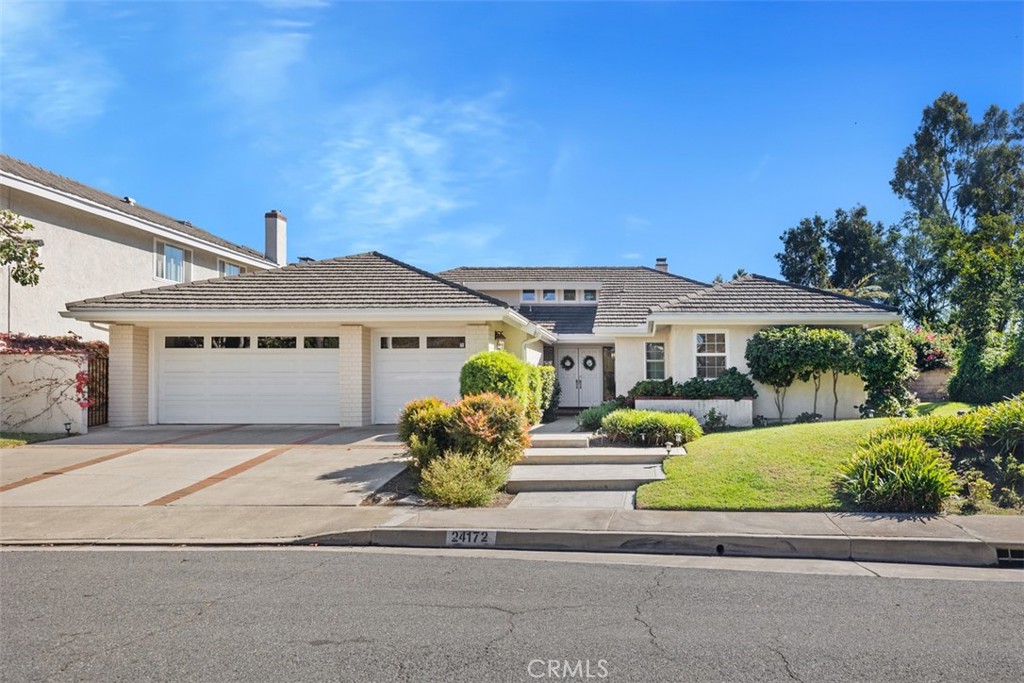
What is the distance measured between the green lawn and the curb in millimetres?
1317

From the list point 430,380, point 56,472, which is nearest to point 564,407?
point 430,380

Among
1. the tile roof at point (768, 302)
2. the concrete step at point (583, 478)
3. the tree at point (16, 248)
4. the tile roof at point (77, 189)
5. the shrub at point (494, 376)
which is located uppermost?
the tile roof at point (77, 189)

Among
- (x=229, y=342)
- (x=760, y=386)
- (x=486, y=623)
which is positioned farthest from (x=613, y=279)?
(x=486, y=623)

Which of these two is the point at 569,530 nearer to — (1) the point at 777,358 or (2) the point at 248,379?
(1) the point at 777,358

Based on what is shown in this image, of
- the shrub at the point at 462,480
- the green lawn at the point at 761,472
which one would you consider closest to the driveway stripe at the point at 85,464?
the shrub at the point at 462,480

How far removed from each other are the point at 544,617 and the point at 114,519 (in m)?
6.36

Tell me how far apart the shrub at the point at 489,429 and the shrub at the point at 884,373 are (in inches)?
355

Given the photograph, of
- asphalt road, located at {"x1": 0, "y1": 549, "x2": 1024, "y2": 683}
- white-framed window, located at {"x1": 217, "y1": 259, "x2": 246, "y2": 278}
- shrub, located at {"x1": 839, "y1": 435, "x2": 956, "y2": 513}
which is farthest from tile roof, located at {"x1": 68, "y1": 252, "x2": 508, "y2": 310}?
asphalt road, located at {"x1": 0, "y1": 549, "x2": 1024, "y2": 683}

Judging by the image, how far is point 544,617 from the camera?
5.18m

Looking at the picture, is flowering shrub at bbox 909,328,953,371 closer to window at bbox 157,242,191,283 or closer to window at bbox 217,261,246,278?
window at bbox 217,261,246,278

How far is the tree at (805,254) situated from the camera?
41281mm

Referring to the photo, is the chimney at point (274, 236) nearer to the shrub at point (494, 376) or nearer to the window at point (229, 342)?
the window at point (229, 342)

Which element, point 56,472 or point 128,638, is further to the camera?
point 56,472

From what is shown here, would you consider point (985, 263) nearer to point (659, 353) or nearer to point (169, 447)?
point (659, 353)
